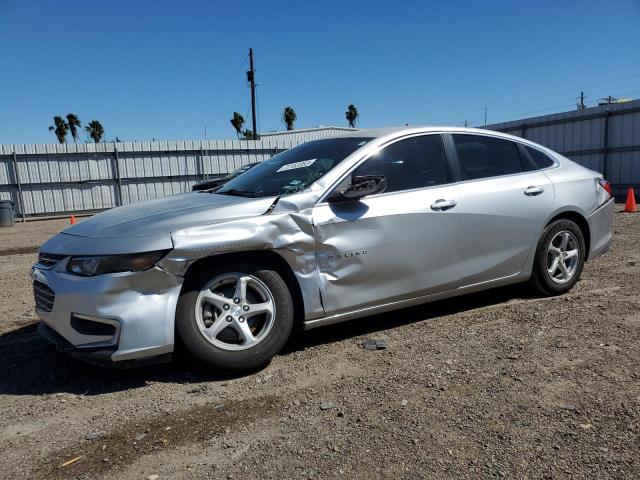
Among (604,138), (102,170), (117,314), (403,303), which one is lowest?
(403,303)

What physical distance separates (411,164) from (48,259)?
9.02 ft

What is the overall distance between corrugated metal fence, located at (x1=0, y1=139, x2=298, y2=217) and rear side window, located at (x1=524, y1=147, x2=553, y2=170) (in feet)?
59.3

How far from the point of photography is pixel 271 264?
3541mm

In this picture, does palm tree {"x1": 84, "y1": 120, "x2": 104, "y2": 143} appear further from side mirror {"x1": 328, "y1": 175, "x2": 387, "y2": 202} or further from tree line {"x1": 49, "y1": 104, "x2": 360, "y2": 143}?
side mirror {"x1": 328, "y1": 175, "x2": 387, "y2": 202}

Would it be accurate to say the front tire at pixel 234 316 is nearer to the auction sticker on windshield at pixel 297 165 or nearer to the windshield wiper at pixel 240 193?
the windshield wiper at pixel 240 193

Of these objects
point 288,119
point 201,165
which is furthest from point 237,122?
point 201,165

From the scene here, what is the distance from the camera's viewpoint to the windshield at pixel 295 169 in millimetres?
3876

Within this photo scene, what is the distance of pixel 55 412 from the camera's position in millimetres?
3059

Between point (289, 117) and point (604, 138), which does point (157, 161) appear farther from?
point (289, 117)

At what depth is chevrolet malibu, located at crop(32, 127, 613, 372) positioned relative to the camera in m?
3.15

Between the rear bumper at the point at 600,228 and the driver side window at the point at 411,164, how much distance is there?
1.82 metres

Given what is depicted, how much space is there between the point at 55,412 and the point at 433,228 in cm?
287

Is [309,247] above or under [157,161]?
under

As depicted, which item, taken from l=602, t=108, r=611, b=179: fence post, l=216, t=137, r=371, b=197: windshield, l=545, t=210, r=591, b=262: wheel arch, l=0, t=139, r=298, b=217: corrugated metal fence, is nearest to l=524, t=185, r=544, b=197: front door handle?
l=545, t=210, r=591, b=262: wheel arch
